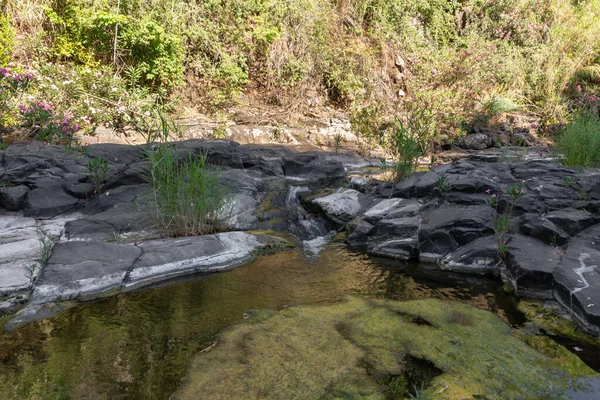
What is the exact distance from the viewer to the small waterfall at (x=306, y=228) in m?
4.77

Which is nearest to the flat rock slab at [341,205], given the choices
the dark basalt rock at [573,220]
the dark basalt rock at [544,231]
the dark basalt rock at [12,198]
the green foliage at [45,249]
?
the dark basalt rock at [544,231]

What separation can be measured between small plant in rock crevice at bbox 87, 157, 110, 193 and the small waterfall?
208cm

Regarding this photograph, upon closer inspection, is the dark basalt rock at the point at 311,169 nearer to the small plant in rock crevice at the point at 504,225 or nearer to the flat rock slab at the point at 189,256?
the flat rock slab at the point at 189,256

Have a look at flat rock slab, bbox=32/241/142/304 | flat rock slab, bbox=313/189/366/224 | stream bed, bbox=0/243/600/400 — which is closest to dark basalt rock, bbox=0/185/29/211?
flat rock slab, bbox=32/241/142/304

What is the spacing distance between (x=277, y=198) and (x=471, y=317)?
296 cm

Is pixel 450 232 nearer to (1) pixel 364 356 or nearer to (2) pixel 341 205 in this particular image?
(2) pixel 341 205

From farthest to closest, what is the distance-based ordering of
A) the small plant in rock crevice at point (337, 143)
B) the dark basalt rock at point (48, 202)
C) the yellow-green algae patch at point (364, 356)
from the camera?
the small plant in rock crevice at point (337, 143), the dark basalt rock at point (48, 202), the yellow-green algae patch at point (364, 356)

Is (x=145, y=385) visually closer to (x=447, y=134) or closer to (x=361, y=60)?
(x=447, y=134)

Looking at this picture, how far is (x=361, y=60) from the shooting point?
37.4ft

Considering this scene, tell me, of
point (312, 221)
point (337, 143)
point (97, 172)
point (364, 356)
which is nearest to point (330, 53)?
point (337, 143)

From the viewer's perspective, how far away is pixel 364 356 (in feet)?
8.41

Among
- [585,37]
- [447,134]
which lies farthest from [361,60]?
[585,37]

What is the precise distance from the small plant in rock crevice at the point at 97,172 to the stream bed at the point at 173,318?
2.18 meters

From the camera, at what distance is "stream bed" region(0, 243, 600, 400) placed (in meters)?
2.25
